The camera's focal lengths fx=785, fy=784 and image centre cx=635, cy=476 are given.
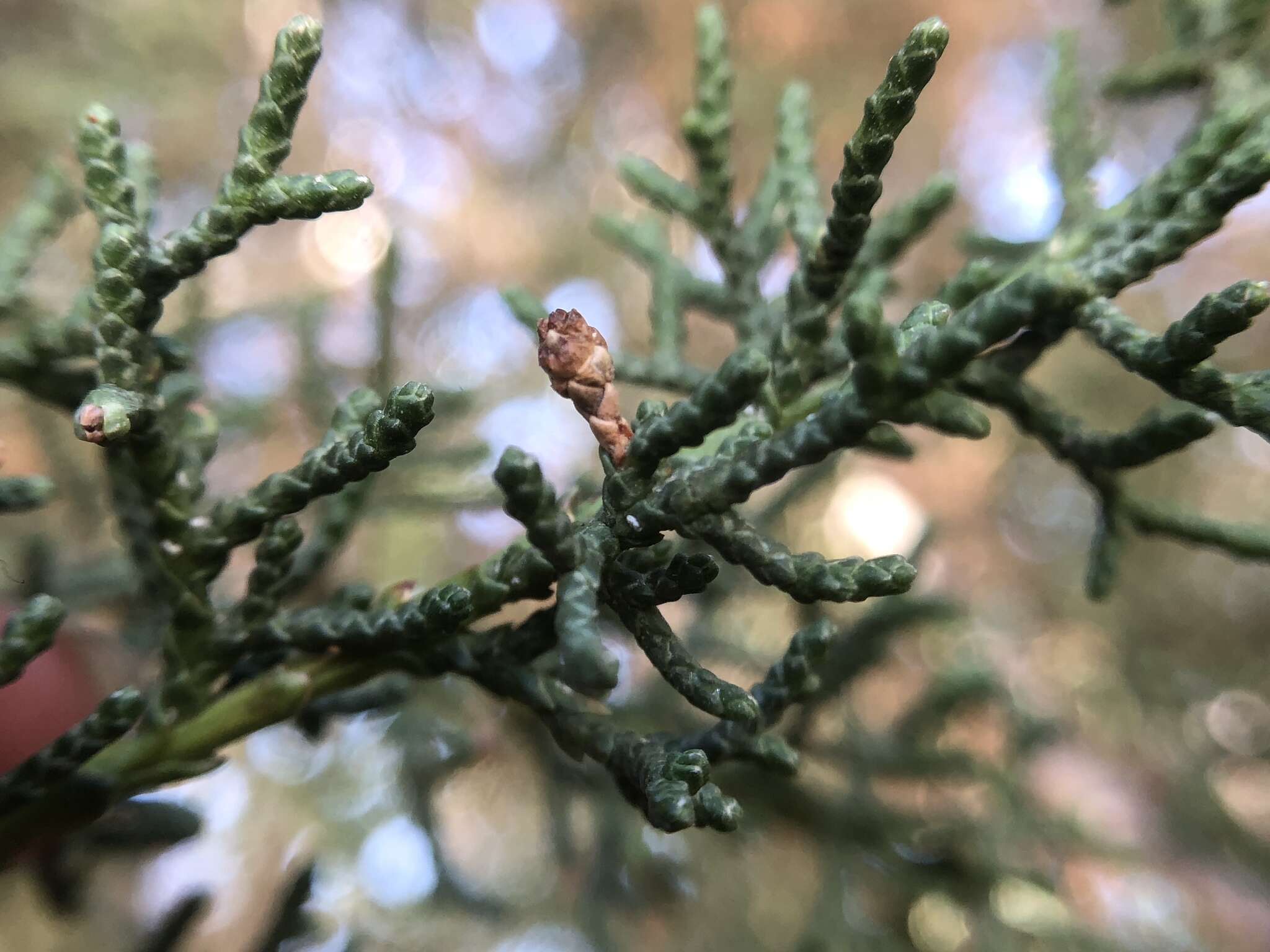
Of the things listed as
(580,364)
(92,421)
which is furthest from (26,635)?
(580,364)

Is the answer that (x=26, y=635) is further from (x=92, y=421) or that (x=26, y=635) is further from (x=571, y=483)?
(x=571, y=483)

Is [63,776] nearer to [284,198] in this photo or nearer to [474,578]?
[474,578]

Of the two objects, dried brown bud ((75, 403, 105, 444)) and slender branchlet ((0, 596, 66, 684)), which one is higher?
dried brown bud ((75, 403, 105, 444))

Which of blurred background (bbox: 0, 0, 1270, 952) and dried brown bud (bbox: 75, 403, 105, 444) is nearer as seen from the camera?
dried brown bud (bbox: 75, 403, 105, 444)

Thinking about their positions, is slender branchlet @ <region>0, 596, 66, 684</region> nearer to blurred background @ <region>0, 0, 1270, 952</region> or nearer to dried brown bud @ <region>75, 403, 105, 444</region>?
dried brown bud @ <region>75, 403, 105, 444</region>

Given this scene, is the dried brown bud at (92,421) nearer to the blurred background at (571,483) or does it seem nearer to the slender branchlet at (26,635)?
the slender branchlet at (26,635)

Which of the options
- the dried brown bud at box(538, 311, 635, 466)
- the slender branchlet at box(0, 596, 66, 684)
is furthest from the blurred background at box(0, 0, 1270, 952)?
the dried brown bud at box(538, 311, 635, 466)
